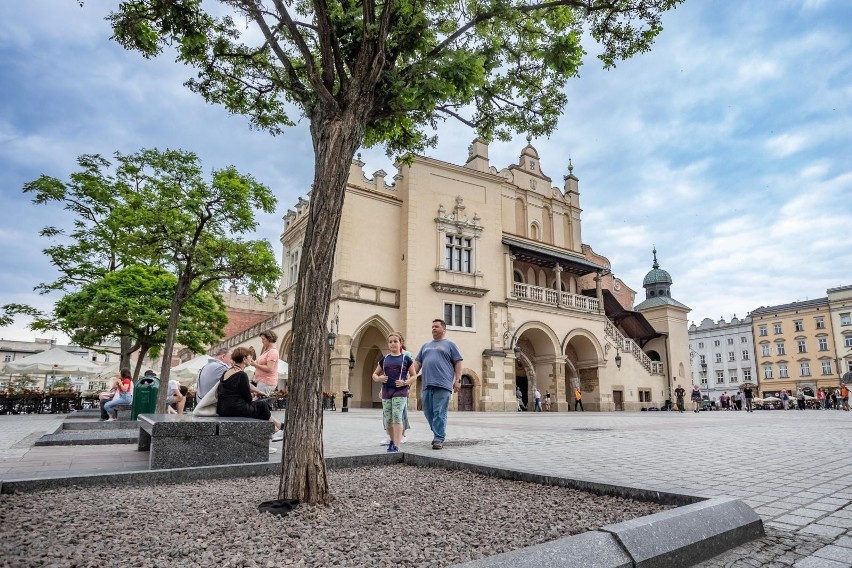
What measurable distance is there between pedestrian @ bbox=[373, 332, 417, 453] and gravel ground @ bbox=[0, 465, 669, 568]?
2361 millimetres

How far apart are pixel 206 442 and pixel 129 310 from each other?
54.0 feet

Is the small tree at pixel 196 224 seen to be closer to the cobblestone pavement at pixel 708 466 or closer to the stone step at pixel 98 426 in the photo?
the stone step at pixel 98 426

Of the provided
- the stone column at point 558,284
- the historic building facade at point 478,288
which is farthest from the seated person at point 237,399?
the stone column at point 558,284

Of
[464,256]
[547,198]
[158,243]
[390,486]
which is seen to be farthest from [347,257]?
[390,486]

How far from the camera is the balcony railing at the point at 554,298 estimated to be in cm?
2989

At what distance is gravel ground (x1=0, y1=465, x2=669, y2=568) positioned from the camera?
251cm

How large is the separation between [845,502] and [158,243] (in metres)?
16.3

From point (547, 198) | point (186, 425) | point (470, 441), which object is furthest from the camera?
point (547, 198)

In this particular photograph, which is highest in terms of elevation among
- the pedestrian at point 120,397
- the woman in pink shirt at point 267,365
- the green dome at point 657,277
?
the green dome at point 657,277

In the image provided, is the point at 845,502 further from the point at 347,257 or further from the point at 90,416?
the point at 347,257

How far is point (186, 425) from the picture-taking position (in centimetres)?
494

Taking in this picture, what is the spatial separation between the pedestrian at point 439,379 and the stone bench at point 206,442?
2.64 m

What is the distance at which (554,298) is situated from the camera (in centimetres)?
3102

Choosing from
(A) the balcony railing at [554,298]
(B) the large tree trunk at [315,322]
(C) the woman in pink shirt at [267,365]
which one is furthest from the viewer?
(A) the balcony railing at [554,298]
